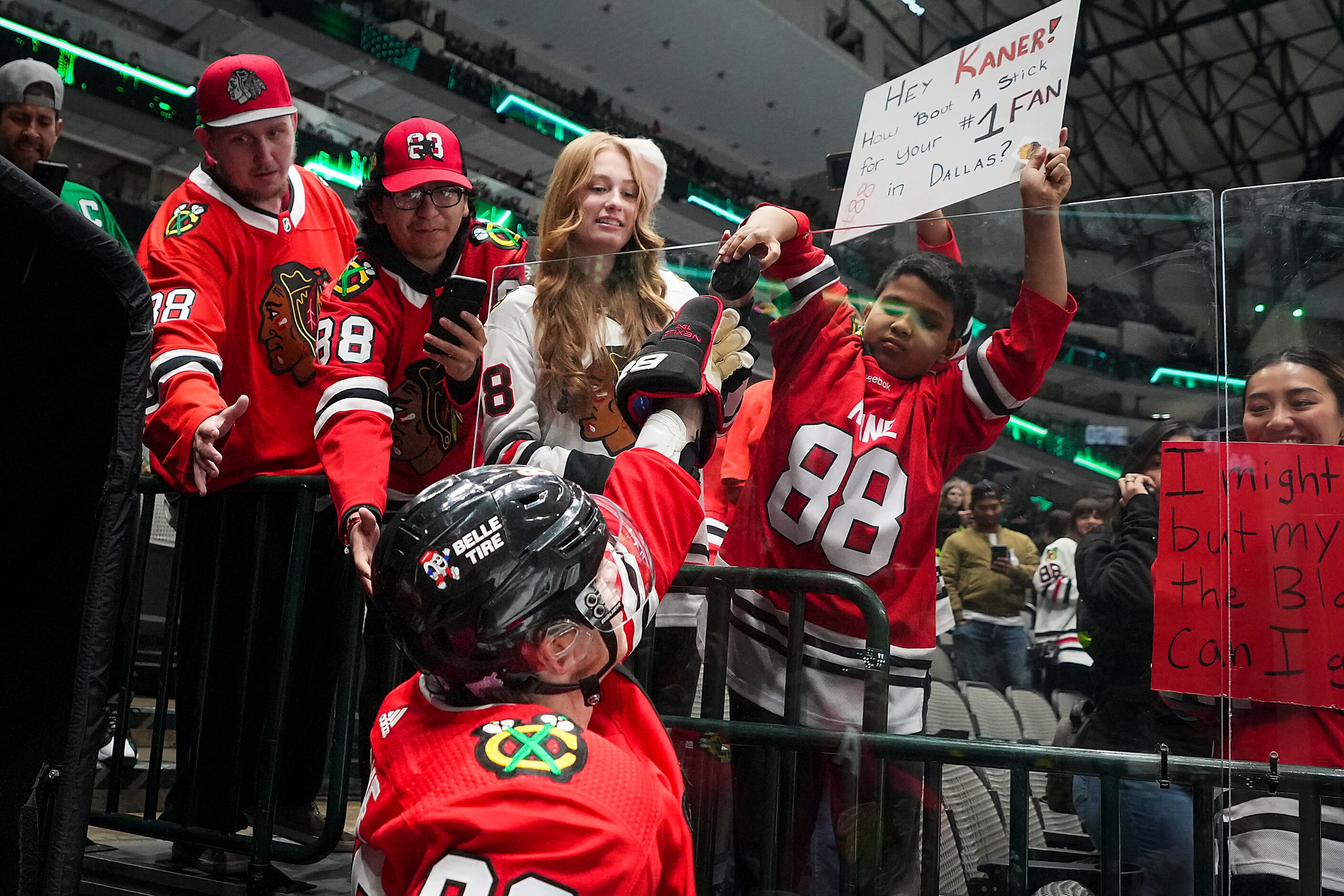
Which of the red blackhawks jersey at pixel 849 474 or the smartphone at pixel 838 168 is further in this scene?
the smartphone at pixel 838 168

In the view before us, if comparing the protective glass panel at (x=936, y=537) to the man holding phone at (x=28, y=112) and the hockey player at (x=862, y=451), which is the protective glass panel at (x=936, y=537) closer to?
the hockey player at (x=862, y=451)

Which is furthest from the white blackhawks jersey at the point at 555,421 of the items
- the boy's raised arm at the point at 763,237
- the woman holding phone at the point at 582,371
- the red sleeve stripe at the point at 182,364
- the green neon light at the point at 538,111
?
the green neon light at the point at 538,111

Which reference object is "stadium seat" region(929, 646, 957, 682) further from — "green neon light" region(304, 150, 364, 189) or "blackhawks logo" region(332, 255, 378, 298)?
"green neon light" region(304, 150, 364, 189)

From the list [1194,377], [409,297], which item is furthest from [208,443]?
[1194,377]

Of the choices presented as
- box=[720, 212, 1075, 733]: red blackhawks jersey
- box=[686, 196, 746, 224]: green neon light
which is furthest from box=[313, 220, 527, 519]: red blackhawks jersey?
box=[686, 196, 746, 224]: green neon light

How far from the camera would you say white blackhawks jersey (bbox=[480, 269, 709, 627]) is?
6.00 ft

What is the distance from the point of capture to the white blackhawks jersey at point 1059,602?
1.49m

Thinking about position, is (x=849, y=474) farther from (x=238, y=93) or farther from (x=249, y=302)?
(x=238, y=93)

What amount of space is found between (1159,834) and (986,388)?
0.66 metres

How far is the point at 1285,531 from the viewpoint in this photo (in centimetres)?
145

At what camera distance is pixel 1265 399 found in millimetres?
1472

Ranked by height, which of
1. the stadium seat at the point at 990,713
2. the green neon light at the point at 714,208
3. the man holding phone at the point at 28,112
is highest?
the green neon light at the point at 714,208

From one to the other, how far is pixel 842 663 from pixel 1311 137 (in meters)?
15.2

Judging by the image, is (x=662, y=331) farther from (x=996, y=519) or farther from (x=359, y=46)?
(x=359, y=46)
